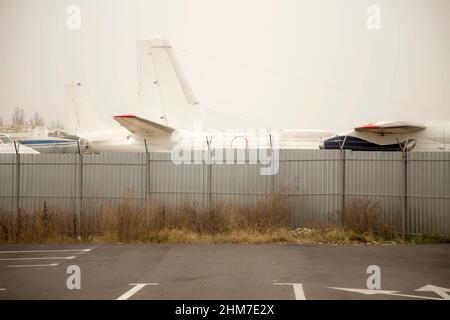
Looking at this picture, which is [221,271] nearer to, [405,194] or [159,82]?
[405,194]

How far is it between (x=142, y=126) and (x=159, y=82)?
490 cm

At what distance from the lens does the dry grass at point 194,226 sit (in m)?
17.5

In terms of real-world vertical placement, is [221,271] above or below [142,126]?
below

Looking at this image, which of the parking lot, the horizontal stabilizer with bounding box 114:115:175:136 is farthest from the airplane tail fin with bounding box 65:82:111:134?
the parking lot

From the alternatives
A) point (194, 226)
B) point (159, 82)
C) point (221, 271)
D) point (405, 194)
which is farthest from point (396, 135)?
point (221, 271)

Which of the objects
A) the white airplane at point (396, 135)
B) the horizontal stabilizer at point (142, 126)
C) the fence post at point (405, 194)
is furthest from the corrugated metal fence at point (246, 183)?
the white airplane at point (396, 135)

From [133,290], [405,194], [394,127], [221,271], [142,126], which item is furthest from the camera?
[394,127]

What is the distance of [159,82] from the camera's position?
29.4 m

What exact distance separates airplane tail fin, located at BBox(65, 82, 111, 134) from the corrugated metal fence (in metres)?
18.9

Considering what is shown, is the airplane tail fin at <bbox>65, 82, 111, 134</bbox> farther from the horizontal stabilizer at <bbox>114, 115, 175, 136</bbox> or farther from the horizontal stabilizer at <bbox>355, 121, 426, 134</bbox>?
the horizontal stabilizer at <bbox>355, 121, 426, 134</bbox>

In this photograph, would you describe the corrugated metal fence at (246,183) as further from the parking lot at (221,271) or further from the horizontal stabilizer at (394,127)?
the horizontal stabilizer at (394,127)

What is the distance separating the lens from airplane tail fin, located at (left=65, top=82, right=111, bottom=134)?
39562mm
